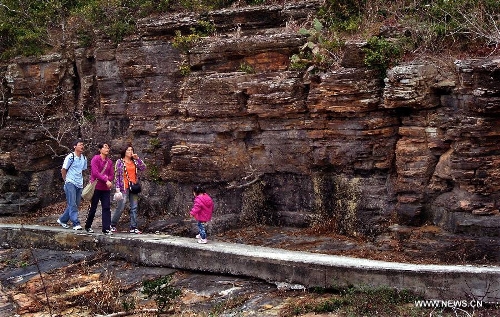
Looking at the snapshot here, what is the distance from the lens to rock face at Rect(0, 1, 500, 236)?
9.43 m

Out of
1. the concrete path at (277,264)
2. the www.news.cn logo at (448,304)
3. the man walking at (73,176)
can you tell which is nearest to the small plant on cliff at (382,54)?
the concrete path at (277,264)

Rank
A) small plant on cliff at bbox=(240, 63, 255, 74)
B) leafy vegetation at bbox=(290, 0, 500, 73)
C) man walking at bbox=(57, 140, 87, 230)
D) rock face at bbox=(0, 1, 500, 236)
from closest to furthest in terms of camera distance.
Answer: rock face at bbox=(0, 1, 500, 236), leafy vegetation at bbox=(290, 0, 500, 73), man walking at bbox=(57, 140, 87, 230), small plant on cliff at bbox=(240, 63, 255, 74)

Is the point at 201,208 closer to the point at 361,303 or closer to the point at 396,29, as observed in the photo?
the point at 361,303

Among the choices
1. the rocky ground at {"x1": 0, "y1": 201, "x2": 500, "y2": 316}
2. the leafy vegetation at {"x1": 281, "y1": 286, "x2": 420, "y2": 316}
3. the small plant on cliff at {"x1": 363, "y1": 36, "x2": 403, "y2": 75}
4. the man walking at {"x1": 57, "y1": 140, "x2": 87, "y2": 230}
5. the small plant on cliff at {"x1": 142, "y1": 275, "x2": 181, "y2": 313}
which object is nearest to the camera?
the leafy vegetation at {"x1": 281, "y1": 286, "x2": 420, "y2": 316}

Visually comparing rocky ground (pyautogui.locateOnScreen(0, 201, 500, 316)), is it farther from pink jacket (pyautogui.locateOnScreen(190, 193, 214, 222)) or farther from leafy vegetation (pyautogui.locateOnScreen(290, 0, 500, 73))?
leafy vegetation (pyautogui.locateOnScreen(290, 0, 500, 73))

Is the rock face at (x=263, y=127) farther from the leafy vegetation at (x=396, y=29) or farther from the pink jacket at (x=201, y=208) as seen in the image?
the pink jacket at (x=201, y=208)

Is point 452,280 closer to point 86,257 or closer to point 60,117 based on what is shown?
point 86,257

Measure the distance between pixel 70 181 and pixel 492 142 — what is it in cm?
749

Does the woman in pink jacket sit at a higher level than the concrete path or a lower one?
higher

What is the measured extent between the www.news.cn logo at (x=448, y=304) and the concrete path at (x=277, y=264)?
0.08 meters

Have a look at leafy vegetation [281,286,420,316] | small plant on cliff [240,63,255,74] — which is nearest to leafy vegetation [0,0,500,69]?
small plant on cliff [240,63,255,74]

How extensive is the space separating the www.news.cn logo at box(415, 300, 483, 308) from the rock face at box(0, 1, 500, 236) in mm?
1721

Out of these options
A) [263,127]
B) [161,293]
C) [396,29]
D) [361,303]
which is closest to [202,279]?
[161,293]

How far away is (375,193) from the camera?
34.1ft
